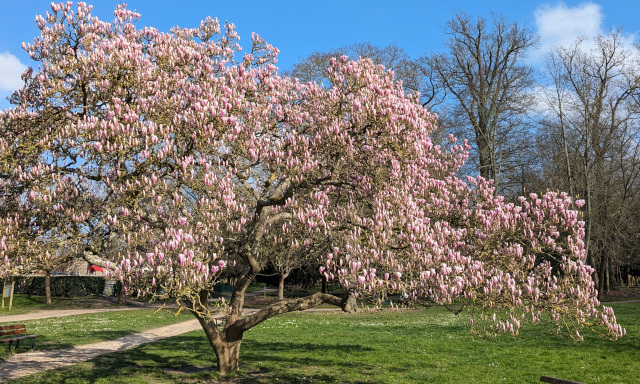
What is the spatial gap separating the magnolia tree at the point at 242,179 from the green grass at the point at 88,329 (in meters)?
10.1

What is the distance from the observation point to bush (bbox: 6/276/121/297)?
47.8 metres

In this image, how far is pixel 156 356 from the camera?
54.1 feet

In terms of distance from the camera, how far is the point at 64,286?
47.8 m

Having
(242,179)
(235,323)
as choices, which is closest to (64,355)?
(235,323)

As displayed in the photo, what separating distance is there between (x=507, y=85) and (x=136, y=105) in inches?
1235

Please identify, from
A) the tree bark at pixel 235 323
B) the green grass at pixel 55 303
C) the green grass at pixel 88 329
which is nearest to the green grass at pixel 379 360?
the tree bark at pixel 235 323

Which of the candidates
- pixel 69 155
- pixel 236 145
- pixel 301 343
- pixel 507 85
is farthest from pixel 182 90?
pixel 507 85

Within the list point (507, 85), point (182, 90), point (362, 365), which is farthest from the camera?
point (507, 85)

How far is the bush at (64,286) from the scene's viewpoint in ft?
157

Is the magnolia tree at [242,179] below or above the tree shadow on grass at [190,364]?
above

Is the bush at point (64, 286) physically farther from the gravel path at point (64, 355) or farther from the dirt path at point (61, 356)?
the dirt path at point (61, 356)

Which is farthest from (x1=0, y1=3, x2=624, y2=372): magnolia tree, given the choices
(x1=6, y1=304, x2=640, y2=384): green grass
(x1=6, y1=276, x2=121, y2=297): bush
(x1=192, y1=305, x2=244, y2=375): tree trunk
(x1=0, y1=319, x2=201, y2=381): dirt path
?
(x1=6, y1=276, x2=121, y2=297): bush

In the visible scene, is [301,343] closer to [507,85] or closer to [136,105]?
[136,105]

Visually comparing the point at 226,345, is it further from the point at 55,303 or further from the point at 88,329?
the point at 55,303
